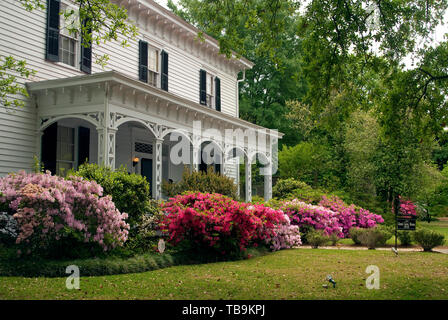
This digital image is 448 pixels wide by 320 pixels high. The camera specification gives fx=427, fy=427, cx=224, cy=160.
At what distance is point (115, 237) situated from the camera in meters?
8.38

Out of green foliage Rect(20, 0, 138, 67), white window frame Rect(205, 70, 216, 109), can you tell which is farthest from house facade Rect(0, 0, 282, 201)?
green foliage Rect(20, 0, 138, 67)

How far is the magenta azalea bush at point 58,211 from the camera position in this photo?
7.54 m

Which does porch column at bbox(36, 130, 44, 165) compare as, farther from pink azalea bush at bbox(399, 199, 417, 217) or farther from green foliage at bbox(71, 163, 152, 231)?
pink azalea bush at bbox(399, 199, 417, 217)

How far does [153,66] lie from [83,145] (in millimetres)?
4929

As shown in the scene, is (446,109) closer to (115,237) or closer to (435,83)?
(435,83)

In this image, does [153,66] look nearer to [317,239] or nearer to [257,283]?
[317,239]

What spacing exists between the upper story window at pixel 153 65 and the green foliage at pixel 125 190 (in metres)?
7.20

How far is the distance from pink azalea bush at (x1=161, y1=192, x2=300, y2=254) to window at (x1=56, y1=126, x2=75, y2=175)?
4.47 m

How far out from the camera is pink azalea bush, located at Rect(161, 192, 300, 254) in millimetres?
9500

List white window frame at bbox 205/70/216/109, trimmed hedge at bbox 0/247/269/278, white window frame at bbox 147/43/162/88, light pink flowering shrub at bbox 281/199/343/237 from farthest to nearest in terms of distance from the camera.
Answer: white window frame at bbox 205/70/216/109
white window frame at bbox 147/43/162/88
light pink flowering shrub at bbox 281/199/343/237
trimmed hedge at bbox 0/247/269/278

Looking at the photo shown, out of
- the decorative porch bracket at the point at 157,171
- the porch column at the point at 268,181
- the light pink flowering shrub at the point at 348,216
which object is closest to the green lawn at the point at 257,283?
the decorative porch bracket at the point at 157,171

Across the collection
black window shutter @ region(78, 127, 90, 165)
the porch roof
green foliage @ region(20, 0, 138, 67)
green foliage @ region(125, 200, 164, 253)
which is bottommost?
green foliage @ region(125, 200, 164, 253)

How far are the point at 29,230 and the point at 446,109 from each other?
31.2 ft

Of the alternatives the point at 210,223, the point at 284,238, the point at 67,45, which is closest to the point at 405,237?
the point at 284,238
